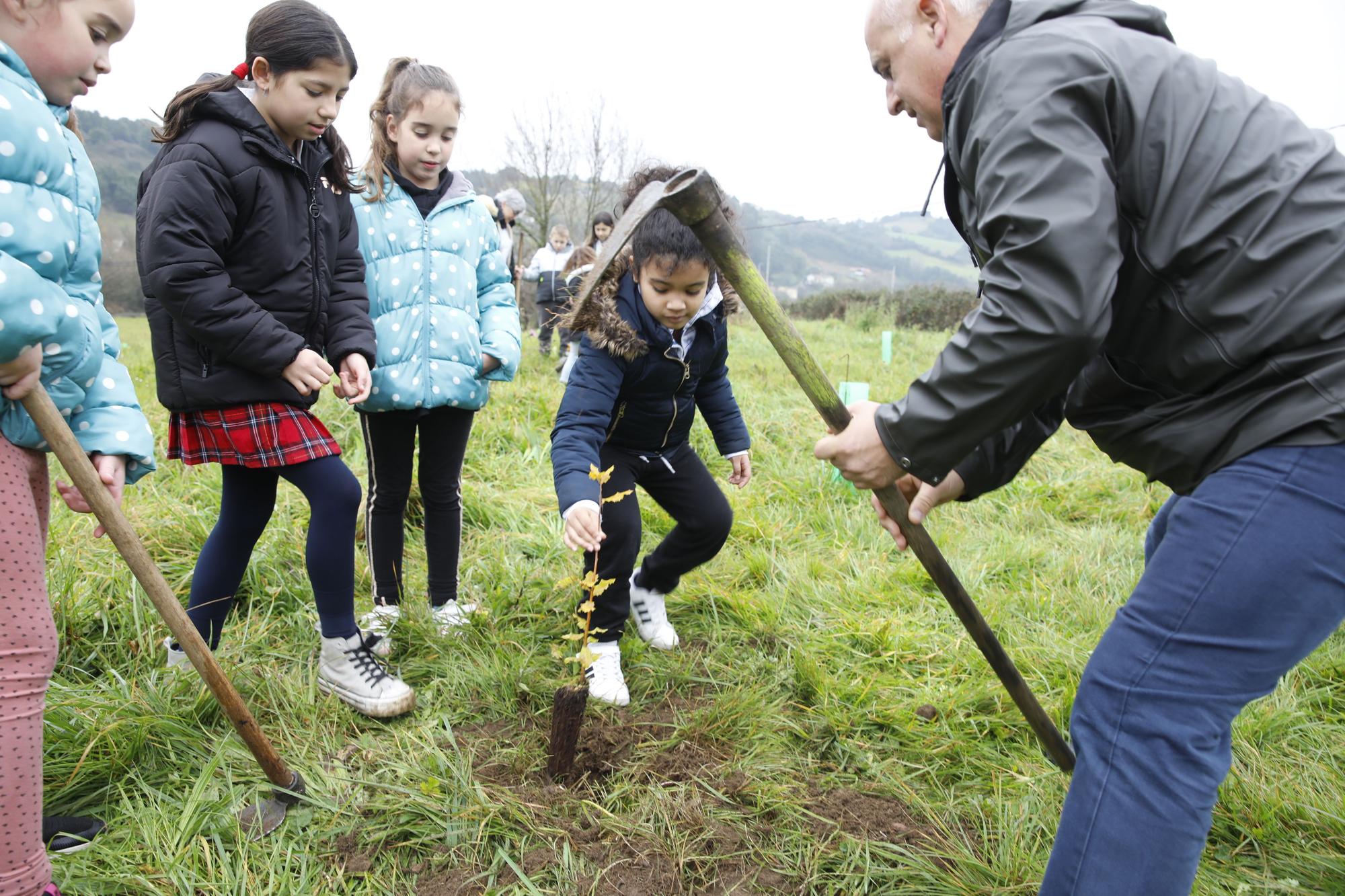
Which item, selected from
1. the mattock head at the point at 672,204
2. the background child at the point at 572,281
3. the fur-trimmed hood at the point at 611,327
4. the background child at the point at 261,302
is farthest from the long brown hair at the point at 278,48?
the background child at the point at 572,281

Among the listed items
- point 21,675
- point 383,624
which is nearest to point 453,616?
point 383,624

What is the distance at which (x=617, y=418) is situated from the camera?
280 cm

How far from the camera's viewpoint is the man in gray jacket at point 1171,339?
Answer: 130 cm

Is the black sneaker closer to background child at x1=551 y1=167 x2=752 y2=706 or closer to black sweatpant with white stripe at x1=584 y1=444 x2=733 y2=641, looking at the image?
background child at x1=551 y1=167 x2=752 y2=706

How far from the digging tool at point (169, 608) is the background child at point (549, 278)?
8.02 metres

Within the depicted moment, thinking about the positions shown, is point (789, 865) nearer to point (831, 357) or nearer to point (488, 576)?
point (488, 576)

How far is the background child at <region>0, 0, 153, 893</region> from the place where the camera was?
1.49 meters

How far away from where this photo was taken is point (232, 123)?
2236mm

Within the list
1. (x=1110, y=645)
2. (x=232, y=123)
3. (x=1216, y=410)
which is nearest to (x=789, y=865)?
(x=1110, y=645)

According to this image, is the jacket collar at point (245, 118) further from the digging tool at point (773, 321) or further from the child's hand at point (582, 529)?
the child's hand at point (582, 529)

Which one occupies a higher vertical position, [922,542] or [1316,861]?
[922,542]

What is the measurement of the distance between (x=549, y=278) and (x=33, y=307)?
9580 millimetres

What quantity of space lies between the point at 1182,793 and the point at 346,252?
254cm

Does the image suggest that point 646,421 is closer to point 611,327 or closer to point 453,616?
point 611,327
